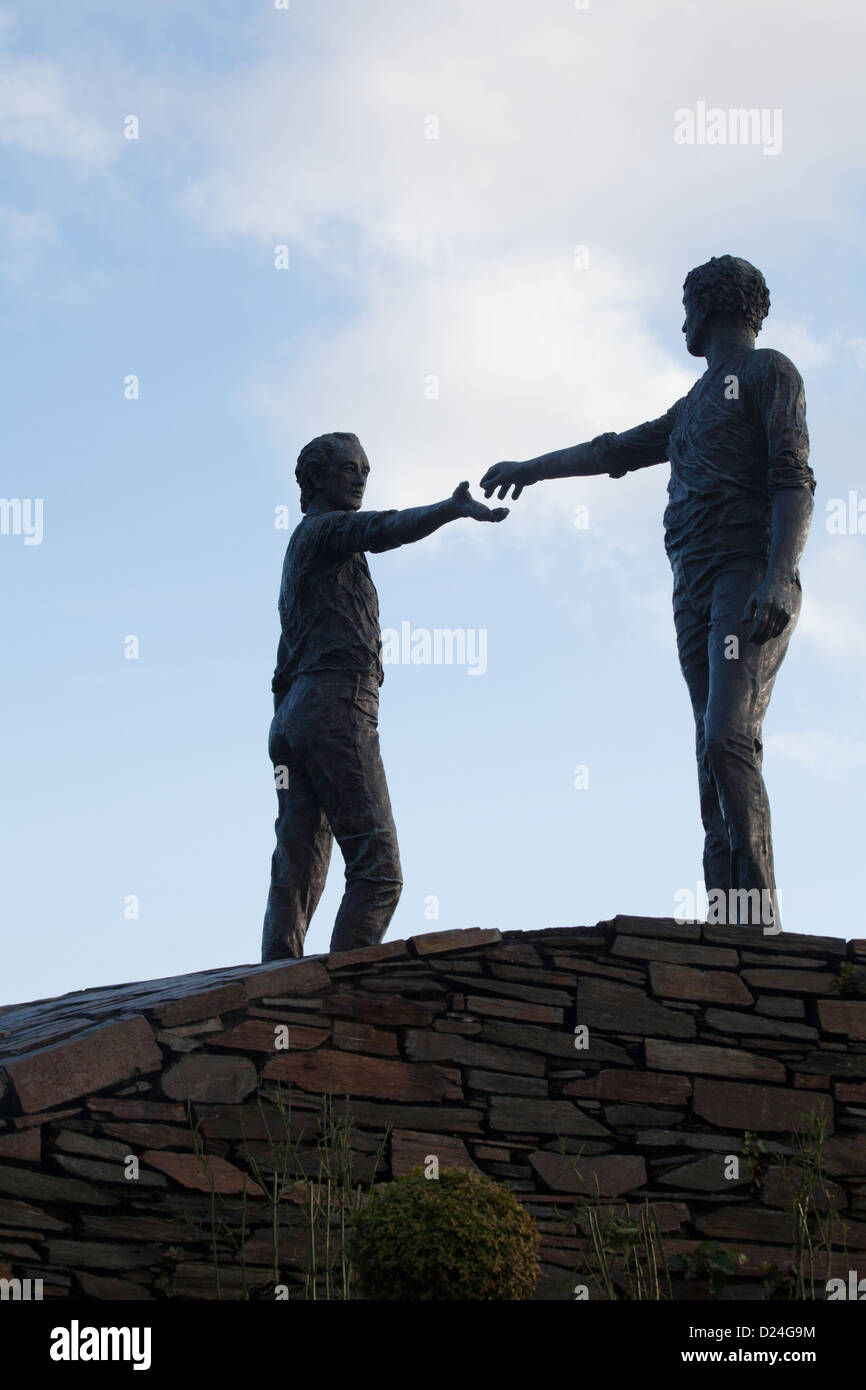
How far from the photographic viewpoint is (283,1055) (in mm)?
7117

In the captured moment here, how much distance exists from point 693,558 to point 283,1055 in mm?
3218

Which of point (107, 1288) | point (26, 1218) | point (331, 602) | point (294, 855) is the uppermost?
point (331, 602)

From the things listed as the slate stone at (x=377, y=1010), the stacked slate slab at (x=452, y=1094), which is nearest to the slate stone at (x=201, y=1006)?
the stacked slate slab at (x=452, y=1094)

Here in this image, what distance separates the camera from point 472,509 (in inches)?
318

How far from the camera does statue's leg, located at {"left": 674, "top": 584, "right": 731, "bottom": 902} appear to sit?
8.31 metres

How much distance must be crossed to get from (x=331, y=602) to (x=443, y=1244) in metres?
3.95

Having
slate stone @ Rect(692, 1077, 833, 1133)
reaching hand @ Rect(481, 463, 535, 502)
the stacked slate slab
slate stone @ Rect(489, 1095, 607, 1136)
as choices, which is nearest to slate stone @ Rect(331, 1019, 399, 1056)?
the stacked slate slab

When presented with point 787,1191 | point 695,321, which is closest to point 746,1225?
point 787,1191

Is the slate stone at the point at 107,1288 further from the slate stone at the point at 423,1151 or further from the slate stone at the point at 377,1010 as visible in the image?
the slate stone at the point at 377,1010

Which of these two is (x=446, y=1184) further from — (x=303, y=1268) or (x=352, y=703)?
(x=352, y=703)

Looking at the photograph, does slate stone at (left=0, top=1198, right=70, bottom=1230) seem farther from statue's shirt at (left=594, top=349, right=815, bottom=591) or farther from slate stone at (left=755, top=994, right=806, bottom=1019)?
statue's shirt at (left=594, top=349, right=815, bottom=591)

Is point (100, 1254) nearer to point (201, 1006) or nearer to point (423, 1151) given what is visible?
point (201, 1006)

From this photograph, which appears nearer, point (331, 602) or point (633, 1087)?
point (633, 1087)

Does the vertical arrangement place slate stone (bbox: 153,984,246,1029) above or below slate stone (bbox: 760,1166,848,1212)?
above
